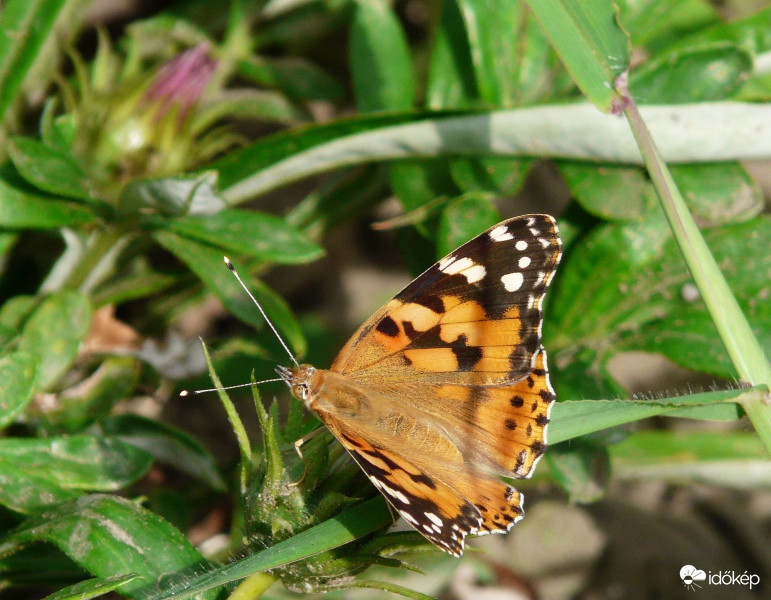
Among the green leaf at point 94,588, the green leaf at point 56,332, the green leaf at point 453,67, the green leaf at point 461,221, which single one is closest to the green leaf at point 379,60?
the green leaf at point 453,67

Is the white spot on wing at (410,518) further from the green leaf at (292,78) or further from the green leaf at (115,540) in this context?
the green leaf at (292,78)

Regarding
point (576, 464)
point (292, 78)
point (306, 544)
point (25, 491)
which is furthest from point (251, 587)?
point (292, 78)

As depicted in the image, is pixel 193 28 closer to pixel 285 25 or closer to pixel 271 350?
pixel 285 25

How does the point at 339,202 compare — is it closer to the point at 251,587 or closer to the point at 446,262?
the point at 446,262

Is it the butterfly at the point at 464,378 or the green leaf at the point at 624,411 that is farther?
the butterfly at the point at 464,378

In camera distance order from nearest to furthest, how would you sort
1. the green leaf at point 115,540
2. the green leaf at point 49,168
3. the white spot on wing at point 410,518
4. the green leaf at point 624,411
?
the white spot on wing at point 410,518 → the green leaf at point 624,411 → the green leaf at point 115,540 → the green leaf at point 49,168

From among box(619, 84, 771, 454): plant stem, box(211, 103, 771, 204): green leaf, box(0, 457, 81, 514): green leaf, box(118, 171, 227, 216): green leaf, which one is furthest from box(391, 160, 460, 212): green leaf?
box(0, 457, 81, 514): green leaf

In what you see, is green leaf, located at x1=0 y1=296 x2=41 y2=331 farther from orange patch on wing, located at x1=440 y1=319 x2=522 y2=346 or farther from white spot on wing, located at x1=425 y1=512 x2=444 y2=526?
white spot on wing, located at x1=425 y1=512 x2=444 y2=526
